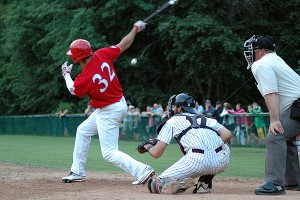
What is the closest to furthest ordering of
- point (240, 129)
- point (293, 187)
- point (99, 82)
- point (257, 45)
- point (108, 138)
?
point (257, 45) → point (293, 187) → point (99, 82) → point (108, 138) → point (240, 129)

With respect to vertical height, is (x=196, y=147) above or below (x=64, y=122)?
above

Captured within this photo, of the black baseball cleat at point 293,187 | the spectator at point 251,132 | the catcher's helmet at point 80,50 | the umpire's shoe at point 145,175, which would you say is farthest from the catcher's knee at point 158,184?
the spectator at point 251,132

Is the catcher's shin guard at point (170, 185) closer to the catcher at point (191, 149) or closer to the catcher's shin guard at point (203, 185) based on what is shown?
the catcher at point (191, 149)

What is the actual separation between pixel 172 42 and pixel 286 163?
25502 millimetres

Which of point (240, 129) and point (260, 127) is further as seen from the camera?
point (240, 129)

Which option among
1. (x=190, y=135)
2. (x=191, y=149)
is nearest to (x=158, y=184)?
(x=191, y=149)

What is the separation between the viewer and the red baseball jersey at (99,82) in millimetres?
10180

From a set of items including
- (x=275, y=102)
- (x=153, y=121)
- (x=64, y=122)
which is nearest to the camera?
(x=275, y=102)

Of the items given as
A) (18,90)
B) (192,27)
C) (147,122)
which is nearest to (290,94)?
(147,122)

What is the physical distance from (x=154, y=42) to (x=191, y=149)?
92.4 ft

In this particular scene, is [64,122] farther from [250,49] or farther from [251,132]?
[250,49]

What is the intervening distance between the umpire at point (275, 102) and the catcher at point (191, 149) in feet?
2.01

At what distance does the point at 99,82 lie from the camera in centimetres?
1020

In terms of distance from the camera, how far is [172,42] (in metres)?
34.6
